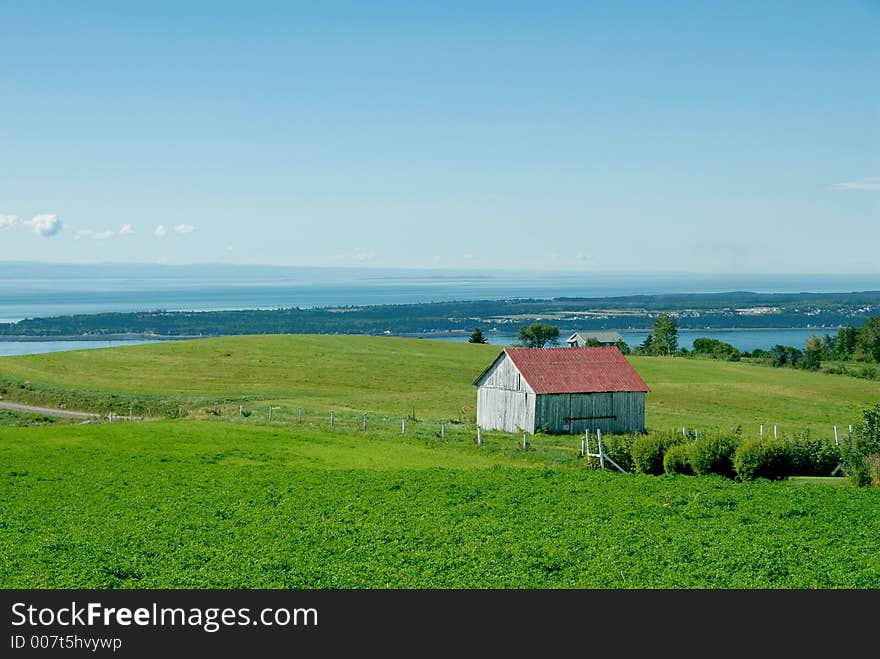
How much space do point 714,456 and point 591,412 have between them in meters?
17.7

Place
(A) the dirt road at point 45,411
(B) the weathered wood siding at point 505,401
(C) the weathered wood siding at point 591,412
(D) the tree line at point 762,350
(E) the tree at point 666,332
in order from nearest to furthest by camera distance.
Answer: (C) the weathered wood siding at point 591,412 → (B) the weathered wood siding at point 505,401 → (A) the dirt road at point 45,411 → (D) the tree line at point 762,350 → (E) the tree at point 666,332

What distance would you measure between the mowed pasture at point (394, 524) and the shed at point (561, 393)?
14.1 m

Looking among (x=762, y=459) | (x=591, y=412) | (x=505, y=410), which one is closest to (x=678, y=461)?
(x=762, y=459)

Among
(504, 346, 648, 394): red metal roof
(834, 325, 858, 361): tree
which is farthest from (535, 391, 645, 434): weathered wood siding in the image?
(834, 325, 858, 361): tree

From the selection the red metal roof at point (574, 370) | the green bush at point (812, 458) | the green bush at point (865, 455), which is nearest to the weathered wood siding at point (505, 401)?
the red metal roof at point (574, 370)

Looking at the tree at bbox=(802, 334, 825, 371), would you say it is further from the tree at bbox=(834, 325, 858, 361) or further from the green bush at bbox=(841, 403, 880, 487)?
the green bush at bbox=(841, 403, 880, 487)

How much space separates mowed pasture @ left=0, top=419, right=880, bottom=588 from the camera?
18.6 metres

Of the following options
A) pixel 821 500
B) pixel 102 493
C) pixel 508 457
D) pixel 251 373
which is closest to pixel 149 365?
pixel 251 373

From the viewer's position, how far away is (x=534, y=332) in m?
149

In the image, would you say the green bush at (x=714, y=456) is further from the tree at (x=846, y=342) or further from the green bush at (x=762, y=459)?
the tree at (x=846, y=342)

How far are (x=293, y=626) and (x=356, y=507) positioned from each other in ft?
35.8

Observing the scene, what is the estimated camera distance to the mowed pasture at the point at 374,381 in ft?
203

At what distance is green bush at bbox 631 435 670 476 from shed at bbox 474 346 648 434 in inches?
600

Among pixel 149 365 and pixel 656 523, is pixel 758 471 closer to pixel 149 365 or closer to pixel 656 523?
pixel 656 523
